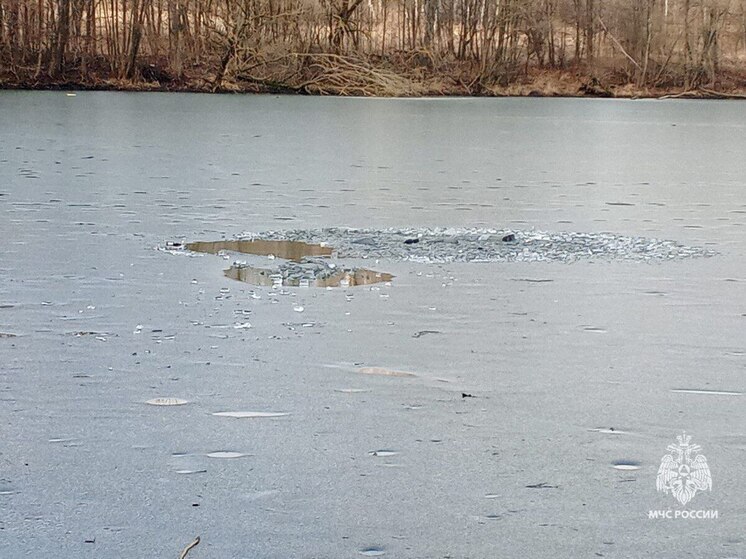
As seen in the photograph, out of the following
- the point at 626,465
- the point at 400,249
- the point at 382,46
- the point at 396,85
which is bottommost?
the point at 626,465

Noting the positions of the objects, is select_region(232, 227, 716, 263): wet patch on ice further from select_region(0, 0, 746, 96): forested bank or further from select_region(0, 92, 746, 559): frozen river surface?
select_region(0, 0, 746, 96): forested bank

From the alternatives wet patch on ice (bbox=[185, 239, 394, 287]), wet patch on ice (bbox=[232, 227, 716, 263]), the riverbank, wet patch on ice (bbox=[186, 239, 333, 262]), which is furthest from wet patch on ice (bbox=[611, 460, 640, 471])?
the riverbank

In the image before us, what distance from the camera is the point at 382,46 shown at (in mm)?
32875

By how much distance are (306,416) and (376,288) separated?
1840 mm

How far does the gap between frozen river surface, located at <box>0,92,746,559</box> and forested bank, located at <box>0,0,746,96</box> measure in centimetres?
2213

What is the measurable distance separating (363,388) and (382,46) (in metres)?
30.1

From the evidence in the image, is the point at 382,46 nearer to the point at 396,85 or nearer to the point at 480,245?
the point at 396,85

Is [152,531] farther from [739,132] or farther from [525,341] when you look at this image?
[739,132]

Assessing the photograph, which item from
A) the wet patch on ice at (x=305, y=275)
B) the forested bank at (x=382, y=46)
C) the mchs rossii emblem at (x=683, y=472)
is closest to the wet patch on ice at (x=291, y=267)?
the wet patch on ice at (x=305, y=275)

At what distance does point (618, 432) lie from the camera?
9.71 ft

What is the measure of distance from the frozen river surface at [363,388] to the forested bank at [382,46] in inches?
871

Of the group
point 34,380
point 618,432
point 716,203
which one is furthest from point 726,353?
point 716,203

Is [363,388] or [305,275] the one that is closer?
[363,388]

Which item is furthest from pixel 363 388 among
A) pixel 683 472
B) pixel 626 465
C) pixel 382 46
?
pixel 382 46
